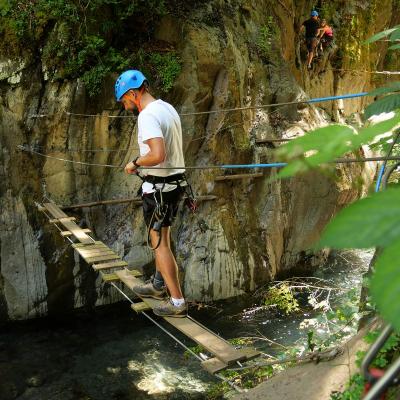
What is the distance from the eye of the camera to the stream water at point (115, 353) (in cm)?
523

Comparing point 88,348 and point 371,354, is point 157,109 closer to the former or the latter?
point 371,354

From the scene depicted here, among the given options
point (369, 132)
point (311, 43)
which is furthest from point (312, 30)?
point (369, 132)

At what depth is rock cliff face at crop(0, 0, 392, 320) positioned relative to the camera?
6457 mm

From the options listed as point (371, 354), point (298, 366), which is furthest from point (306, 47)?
point (371, 354)

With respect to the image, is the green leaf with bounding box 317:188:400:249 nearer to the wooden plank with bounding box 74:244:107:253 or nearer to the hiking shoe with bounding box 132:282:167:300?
the hiking shoe with bounding box 132:282:167:300

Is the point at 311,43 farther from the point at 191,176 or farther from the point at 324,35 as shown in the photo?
the point at 191,176

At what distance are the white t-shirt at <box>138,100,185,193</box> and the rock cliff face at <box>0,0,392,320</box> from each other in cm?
342

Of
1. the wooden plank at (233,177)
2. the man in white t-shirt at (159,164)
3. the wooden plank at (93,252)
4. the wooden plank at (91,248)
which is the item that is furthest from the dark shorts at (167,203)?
the wooden plank at (233,177)

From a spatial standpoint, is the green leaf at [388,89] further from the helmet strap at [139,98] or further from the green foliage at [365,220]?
the helmet strap at [139,98]

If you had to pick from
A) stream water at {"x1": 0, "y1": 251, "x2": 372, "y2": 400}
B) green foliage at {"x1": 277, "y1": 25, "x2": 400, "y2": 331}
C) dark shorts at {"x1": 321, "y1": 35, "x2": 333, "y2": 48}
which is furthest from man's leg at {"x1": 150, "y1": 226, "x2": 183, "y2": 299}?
dark shorts at {"x1": 321, "y1": 35, "x2": 333, "y2": 48}

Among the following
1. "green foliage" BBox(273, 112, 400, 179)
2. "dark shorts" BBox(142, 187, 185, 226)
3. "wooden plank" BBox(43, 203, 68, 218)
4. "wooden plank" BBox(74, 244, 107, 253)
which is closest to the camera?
"green foliage" BBox(273, 112, 400, 179)

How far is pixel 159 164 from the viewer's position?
134 inches

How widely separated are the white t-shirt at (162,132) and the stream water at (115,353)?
2.64 m

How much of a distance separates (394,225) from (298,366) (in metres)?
2.60
